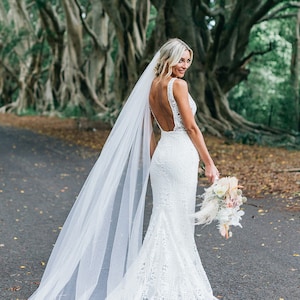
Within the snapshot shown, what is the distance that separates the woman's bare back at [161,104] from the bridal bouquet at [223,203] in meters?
0.57

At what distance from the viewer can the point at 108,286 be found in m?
4.62

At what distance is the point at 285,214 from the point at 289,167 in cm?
448

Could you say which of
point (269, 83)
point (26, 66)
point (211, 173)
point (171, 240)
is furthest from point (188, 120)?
point (26, 66)

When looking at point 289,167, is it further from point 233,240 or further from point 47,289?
point 47,289

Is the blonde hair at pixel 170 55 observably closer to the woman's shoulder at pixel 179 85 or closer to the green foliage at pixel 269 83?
the woman's shoulder at pixel 179 85

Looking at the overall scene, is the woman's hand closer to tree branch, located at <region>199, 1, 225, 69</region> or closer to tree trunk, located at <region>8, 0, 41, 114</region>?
tree branch, located at <region>199, 1, 225, 69</region>

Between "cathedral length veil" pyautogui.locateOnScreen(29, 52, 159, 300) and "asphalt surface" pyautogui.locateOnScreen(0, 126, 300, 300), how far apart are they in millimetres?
487

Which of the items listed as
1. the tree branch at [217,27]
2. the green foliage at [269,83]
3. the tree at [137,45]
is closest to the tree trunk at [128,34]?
the tree at [137,45]

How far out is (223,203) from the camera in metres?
4.47

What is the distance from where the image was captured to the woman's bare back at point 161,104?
456 centimetres

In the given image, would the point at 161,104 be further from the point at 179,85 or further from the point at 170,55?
the point at 170,55

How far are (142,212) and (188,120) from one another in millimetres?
801

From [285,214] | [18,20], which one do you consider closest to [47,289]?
[285,214]

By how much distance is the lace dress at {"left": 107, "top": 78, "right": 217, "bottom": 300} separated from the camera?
4.59m
